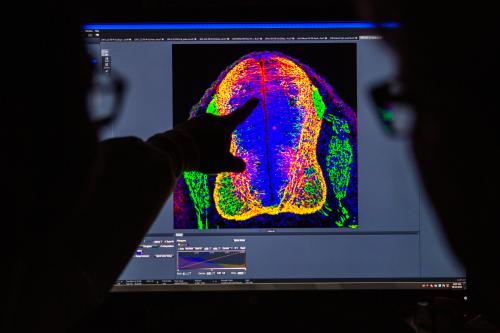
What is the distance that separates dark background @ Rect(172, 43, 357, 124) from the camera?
2.84 ft

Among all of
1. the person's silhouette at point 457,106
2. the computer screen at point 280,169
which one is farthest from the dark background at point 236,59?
the person's silhouette at point 457,106

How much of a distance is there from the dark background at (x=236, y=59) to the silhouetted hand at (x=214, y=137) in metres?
0.07

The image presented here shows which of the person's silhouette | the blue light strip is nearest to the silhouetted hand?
the blue light strip

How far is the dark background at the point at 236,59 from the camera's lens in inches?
34.1

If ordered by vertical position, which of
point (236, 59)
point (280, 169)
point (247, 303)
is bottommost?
point (247, 303)

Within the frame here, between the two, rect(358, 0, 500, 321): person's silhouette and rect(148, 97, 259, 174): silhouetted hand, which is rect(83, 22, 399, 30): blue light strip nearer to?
rect(148, 97, 259, 174): silhouetted hand

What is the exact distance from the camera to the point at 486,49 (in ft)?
1.02

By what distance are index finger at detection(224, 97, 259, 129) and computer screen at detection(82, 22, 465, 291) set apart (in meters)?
0.04

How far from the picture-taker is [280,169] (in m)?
0.87

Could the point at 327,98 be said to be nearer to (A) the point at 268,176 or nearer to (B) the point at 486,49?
(A) the point at 268,176

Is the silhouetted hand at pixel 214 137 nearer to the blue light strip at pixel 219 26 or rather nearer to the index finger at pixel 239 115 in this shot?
the index finger at pixel 239 115

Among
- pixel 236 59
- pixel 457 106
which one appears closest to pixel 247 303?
pixel 236 59

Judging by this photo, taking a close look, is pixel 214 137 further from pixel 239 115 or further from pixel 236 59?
pixel 236 59

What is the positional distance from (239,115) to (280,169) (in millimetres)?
129
